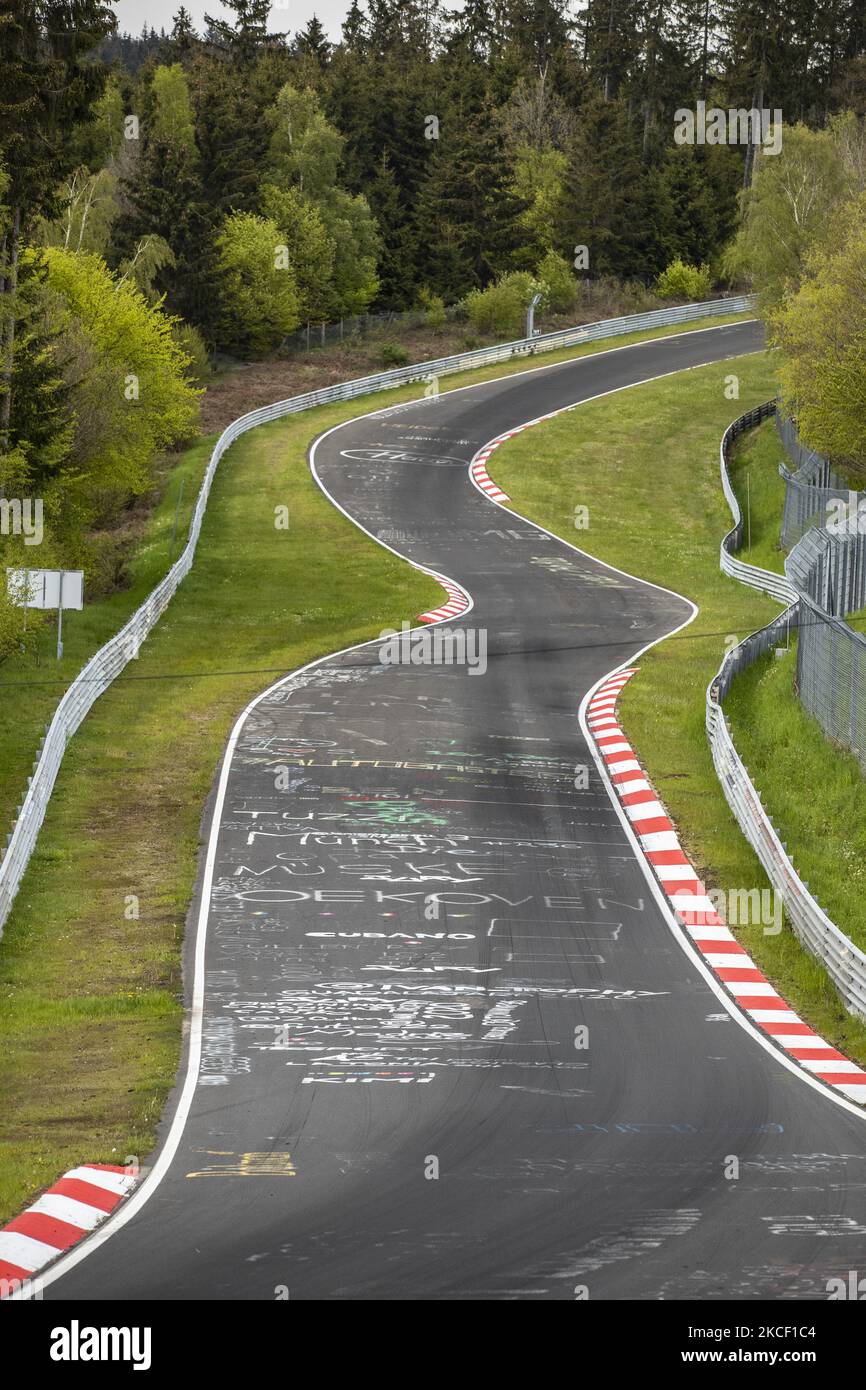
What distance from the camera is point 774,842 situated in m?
25.2

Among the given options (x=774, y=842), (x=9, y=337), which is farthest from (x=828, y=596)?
(x=9, y=337)

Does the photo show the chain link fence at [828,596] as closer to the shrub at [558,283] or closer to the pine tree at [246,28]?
the shrub at [558,283]

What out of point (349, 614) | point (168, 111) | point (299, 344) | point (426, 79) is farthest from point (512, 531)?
point (426, 79)

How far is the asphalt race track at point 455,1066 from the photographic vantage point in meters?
12.8

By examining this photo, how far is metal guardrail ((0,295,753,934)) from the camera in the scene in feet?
86.0

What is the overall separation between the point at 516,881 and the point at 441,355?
67.7 meters

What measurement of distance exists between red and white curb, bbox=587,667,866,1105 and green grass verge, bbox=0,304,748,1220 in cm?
787

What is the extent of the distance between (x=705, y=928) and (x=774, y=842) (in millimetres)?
2218

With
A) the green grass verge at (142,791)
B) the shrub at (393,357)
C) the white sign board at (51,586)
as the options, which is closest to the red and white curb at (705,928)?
the green grass verge at (142,791)

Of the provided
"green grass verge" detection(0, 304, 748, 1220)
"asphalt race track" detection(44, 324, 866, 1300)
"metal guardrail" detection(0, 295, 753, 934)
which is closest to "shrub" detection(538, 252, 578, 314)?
"metal guardrail" detection(0, 295, 753, 934)

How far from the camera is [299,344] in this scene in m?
92.5

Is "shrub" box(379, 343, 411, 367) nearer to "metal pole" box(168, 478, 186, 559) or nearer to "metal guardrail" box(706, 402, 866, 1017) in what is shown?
"metal pole" box(168, 478, 186, 559)

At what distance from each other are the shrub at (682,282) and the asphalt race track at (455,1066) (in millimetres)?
71168

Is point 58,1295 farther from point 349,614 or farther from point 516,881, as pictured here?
point 349,614
